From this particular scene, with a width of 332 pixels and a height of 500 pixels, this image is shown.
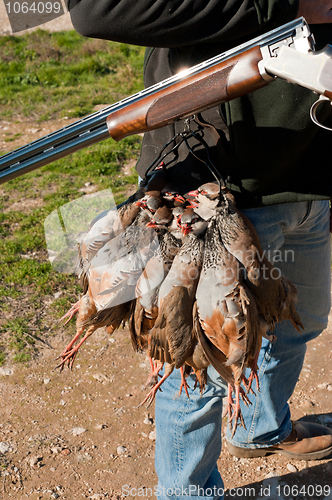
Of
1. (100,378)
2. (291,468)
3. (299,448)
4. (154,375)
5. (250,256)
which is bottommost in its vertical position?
(291,468)

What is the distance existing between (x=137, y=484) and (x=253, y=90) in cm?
216

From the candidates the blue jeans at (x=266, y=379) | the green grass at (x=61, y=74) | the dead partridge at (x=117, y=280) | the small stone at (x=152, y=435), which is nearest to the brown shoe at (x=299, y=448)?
the blue jeans at (x=266, y=379)

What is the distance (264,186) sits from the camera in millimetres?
1718

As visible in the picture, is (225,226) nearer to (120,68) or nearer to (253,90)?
(253,90)

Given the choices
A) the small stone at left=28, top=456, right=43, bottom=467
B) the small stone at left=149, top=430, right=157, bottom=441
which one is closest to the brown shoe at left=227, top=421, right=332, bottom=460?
the small stone at left=149, top=430, right=157, bottom=441

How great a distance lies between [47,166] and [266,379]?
4128 millimetres

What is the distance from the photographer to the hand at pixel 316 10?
148 cm

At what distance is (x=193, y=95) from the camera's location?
1519 millimetres

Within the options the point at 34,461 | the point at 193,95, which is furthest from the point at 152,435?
the point at 193,95

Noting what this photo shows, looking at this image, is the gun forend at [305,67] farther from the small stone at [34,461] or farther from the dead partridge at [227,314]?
the small stone at [34,461]

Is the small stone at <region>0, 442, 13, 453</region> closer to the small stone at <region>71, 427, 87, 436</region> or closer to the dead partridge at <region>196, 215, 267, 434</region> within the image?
the small stone at <region>71, 427, 87, 436</region>

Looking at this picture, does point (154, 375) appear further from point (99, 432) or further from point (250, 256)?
point (99, 432)

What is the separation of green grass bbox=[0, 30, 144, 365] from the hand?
2.75 metres

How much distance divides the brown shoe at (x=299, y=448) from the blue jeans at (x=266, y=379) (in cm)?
30
